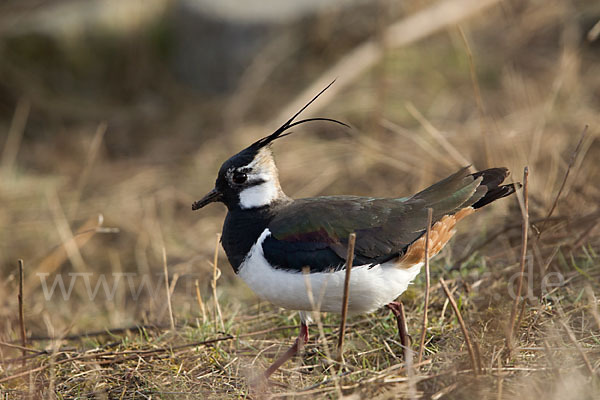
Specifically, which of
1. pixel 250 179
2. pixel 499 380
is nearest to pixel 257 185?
pixel 250 179

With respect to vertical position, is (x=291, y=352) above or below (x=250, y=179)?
below

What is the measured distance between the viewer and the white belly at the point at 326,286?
3.26m

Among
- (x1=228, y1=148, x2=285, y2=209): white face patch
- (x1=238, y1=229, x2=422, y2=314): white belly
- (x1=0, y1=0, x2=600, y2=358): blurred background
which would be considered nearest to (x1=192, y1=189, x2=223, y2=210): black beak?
(x1=228, y1=148, x2=285, y2=209): white face patch

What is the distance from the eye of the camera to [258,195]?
3.66 metres

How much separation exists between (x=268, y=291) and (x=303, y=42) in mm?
5579

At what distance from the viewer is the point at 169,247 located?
6117 millimetres

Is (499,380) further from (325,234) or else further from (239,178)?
(239,178)

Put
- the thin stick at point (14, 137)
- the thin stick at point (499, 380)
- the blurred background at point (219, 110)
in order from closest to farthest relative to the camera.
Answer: the thin stick at point (499, 380) → the blurred background at point (219, 110) → the thin stick at point (14, 137)

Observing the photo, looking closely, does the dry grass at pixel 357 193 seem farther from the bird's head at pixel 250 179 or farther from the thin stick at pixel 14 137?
the bird's head at pixel 250 179

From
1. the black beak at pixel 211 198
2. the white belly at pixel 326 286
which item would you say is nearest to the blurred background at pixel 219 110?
the black beak at pixel 211 198

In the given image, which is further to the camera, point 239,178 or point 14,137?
point 14,137

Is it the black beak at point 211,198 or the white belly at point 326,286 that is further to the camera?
the black beak at point 211,198

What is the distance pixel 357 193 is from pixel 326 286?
3118 mm

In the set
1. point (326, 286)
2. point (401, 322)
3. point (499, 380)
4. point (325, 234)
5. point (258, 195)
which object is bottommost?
point (499, 380)
